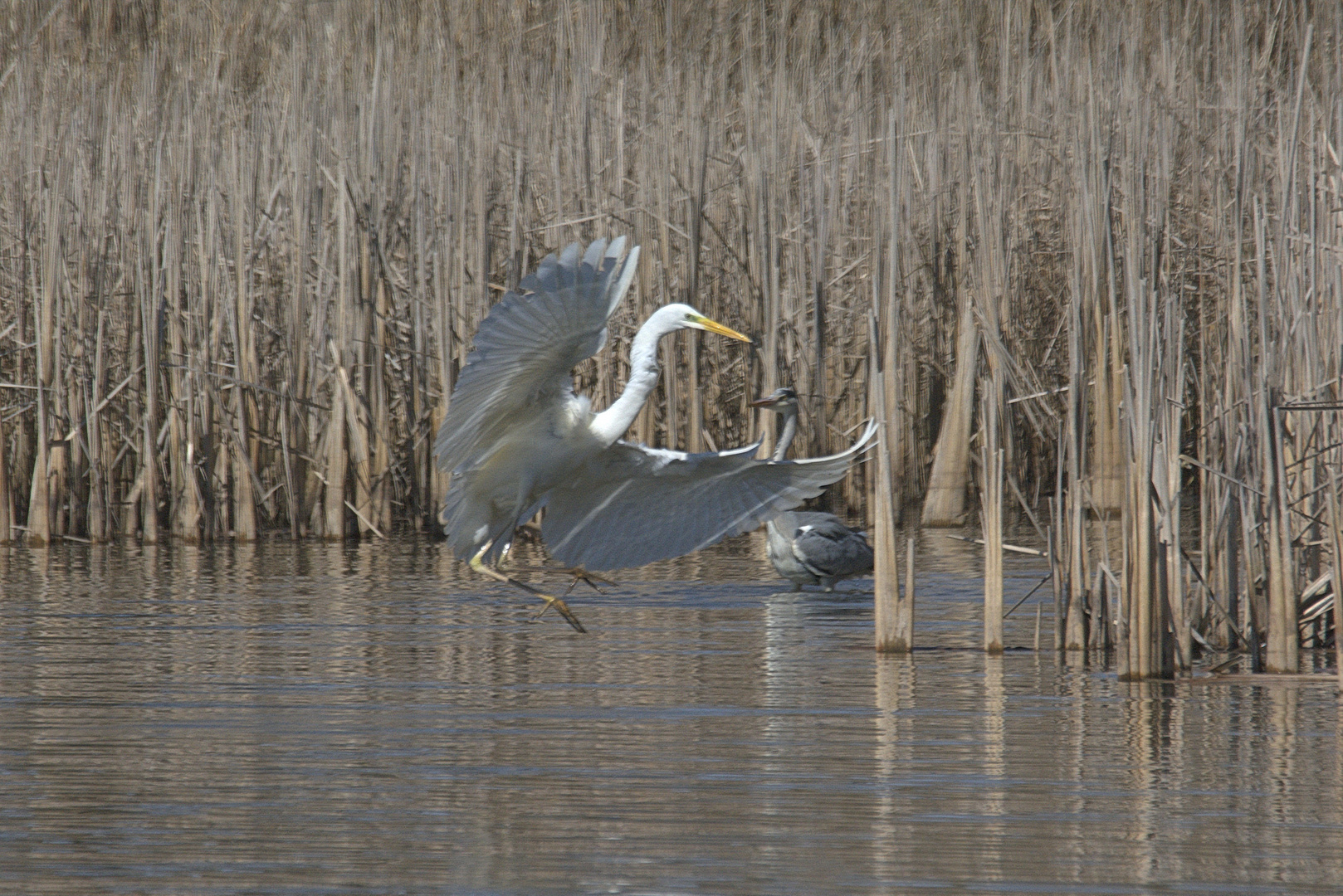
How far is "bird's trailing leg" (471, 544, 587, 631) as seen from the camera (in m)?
6.07

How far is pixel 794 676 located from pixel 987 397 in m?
1.02

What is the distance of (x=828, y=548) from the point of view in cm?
767

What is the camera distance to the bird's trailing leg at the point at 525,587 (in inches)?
239

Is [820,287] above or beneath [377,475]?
above

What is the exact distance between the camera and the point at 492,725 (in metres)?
4.54

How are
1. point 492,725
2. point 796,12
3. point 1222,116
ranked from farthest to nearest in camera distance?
point 796,12 < point 1222,116 < point 492,725

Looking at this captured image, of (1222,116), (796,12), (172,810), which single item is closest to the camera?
(172,810)

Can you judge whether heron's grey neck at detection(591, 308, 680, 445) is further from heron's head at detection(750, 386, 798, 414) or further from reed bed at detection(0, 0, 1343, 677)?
reed bed at detection(0, 0, 1343, 677)

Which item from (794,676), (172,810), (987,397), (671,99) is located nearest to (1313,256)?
(987,397)

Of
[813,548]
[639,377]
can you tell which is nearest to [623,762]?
[639,377]

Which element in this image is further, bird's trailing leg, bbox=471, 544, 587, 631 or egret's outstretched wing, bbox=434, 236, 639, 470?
bird's trailing leg, bbox=471, 544, 587, 631

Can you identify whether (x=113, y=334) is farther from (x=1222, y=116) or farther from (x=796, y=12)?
(x=796, y=12)


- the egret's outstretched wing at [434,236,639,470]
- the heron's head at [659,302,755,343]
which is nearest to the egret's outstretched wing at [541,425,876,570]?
the heron's head at [659,302,755,343]

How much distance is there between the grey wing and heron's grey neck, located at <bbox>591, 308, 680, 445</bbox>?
6.79 ft
